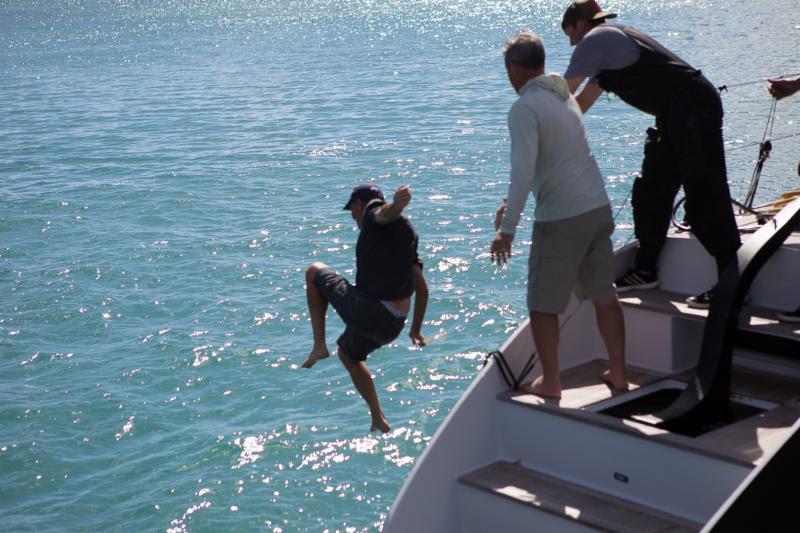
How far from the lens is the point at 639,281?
707 cm

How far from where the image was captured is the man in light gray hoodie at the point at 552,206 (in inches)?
222

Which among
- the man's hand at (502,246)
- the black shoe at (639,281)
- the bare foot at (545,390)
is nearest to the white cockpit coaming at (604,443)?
the bare foot at (545,390)

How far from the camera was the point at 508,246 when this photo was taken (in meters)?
5.59

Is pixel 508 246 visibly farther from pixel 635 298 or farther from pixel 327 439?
pixel 327 439

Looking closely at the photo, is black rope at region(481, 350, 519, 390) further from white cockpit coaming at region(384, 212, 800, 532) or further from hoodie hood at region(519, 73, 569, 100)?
hoodie hood at region(519, 73, 569, 100)

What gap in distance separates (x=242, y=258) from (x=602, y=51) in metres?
10.7

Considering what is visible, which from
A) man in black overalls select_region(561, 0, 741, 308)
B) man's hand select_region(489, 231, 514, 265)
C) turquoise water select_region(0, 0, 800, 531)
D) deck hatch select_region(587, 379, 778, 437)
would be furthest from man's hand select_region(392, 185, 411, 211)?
turquoise water select_region(0, 0, 800, 531)

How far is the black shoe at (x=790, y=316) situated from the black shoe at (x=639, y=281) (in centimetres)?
91

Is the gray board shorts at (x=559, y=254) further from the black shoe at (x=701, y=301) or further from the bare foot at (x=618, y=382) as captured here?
the black shoe at (x=701, y=301)

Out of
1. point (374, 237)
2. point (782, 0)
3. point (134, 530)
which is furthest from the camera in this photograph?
point (782, 0)

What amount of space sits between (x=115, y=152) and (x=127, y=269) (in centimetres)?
974

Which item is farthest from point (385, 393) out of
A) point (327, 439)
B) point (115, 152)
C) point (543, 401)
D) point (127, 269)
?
point (115, 152)

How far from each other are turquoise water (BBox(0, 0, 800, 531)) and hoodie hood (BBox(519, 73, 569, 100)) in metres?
2.82

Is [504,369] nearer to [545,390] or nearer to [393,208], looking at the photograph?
[545,390]
